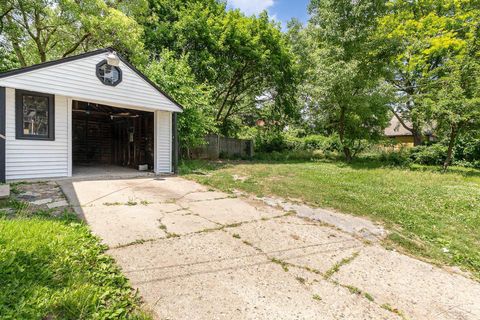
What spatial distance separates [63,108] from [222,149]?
952 centimetres

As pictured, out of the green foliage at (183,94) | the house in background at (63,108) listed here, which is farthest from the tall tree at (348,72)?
the house in background at (63,108)

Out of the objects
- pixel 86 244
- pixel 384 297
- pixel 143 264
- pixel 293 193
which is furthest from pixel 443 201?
pixel 86 244

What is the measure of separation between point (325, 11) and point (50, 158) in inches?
575

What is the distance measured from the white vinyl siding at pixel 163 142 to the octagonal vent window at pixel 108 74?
1.59 meters

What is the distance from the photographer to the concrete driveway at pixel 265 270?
206 cm

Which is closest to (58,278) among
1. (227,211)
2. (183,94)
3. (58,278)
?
(58,278)

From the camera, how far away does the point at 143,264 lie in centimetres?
256

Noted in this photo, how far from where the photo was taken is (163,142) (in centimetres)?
863

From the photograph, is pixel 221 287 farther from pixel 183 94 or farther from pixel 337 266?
pixel 183 94

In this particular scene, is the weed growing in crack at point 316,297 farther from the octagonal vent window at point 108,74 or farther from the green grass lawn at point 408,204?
the octagonal vent window at point 108,74

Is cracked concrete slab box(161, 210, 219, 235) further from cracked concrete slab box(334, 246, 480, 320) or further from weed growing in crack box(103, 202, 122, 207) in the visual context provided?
cracked concrete slab box(334, 246, 480, 320)

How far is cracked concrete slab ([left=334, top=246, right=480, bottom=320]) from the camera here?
2.15m

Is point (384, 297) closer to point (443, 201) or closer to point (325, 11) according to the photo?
point (443, 201)

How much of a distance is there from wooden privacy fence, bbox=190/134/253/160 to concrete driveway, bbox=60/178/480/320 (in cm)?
980
